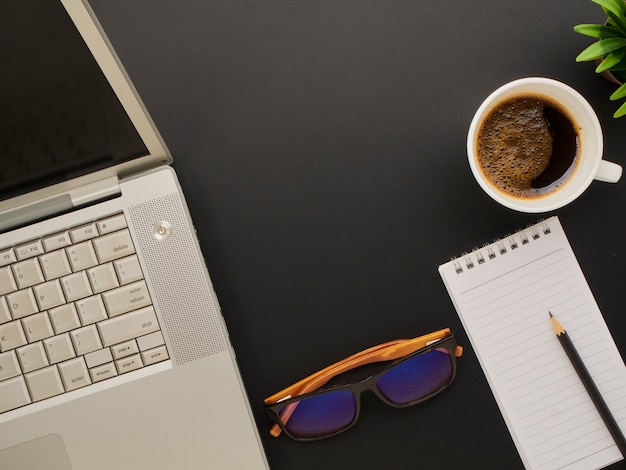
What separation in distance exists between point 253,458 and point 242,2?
58cm

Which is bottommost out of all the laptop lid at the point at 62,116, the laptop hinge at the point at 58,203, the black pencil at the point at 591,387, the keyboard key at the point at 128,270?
the black pencil at the point at 591,387

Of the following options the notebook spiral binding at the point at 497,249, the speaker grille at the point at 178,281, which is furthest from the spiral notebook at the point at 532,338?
the speaker grille at the point at 178,281

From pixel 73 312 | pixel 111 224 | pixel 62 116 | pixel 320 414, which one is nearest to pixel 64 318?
pixel 73 312

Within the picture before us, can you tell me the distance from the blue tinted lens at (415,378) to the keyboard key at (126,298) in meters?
0.31

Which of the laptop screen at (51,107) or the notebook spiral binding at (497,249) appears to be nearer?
the laptop screen at (51,107)

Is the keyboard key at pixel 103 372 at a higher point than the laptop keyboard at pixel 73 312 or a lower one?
A: lower

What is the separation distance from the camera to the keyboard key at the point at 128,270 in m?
0.71

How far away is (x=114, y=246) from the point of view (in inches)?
28.0

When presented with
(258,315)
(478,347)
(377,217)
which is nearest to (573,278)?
(478,347)

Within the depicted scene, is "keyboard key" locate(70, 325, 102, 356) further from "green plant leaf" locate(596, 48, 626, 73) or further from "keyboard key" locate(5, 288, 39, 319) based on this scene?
"green plant leaf" locate(596, 48, 626, 73)

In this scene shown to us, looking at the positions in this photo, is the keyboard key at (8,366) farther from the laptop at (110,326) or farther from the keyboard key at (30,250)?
the keyboard key at (30,250)

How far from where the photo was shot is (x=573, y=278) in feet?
2.62

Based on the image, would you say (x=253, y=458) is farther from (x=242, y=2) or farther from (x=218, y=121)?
(x=242, y=2)

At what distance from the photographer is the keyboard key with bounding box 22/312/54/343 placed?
0.71 m
